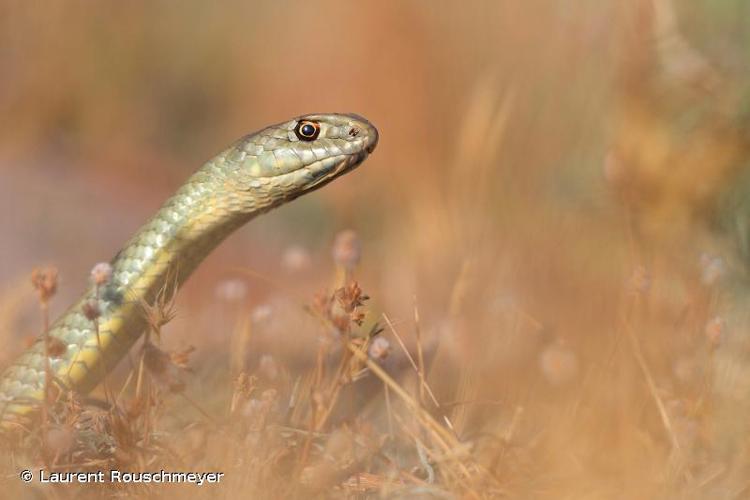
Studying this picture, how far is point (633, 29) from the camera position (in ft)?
10.7

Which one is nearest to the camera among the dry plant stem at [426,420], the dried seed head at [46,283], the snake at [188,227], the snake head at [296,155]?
the dried seed head at [46,283]

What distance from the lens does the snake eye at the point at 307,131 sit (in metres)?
2.56

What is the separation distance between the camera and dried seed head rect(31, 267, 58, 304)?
1.75m

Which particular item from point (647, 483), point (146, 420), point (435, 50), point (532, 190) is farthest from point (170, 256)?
point (435, 50)

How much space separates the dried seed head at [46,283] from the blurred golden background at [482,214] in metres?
0.39

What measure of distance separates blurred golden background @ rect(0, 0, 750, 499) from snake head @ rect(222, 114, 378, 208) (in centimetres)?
20

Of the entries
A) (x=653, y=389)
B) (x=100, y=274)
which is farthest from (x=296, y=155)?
(x=653, y=389)

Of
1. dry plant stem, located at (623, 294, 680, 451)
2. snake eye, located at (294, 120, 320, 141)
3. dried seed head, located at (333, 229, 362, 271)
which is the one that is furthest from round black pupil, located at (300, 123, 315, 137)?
dry plant stem, located at (623, 294, 680, 451)

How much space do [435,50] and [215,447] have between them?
144 inches

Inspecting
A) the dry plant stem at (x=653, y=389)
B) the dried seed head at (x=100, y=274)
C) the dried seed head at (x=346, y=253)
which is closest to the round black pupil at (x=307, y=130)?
the dried seed head at (x=346, y=253)

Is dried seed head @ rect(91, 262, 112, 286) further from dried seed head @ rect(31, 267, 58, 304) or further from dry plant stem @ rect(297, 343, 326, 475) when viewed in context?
dry plant stem @ rect(297, 343, 326, 475)

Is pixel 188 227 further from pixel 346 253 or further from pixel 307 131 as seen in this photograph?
pixel 346 253

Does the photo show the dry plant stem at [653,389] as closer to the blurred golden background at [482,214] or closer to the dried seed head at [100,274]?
the blurred golden background at [482,214]

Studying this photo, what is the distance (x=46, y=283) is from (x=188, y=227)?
0.73 metres
